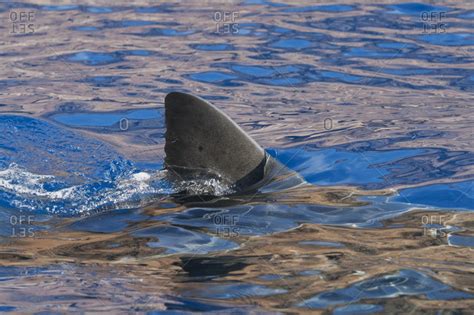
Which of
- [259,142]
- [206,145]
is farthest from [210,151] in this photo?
[259,142]

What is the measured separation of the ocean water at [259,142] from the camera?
197 inches

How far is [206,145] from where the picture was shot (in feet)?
21.5

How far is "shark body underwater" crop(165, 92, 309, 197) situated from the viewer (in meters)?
6.43

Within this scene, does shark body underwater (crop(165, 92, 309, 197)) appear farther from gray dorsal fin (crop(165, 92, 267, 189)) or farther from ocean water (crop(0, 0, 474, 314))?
ocean water (crop(0, 0, 474, 314))

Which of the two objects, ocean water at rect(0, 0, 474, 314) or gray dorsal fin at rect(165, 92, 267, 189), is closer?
ocean water at rect(0, 0, 474, 314)

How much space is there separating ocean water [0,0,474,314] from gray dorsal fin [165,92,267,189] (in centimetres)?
16

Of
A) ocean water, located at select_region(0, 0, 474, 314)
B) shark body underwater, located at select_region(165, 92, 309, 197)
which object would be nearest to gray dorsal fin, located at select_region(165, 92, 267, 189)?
shark body underwater, located at select_region(165, 92, 309, 197)

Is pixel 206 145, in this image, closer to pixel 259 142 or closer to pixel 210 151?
pixel 210 151

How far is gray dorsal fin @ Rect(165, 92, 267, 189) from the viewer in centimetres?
643

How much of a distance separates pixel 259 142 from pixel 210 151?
285 cm

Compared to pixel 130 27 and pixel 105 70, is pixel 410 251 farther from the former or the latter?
pixel 130 27

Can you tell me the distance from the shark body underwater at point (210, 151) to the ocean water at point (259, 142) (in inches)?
4.4

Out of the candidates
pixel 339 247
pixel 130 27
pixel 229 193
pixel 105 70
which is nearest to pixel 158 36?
pixel 130 27

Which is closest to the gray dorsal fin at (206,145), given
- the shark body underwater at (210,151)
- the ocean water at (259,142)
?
the shark body underwater at (210,151)
